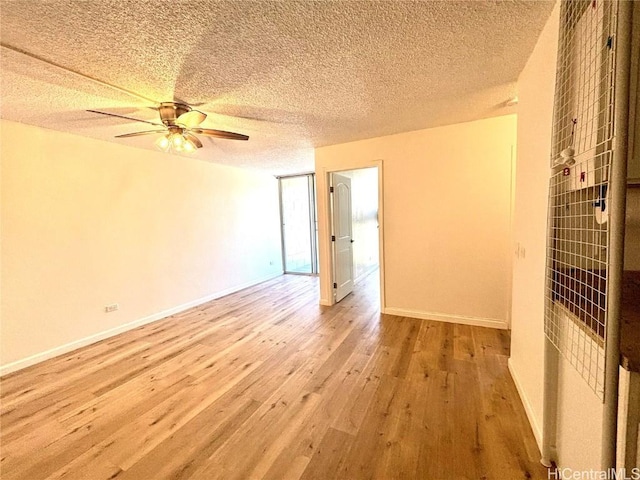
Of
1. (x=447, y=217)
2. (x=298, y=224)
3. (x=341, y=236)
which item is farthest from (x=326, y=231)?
(x=298, y=224)

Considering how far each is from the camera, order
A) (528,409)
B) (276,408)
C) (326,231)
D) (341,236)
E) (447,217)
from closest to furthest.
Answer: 1. (528,409)
2. (276,408)
3. (447,217)
4. (326,231)
5. (341,236)

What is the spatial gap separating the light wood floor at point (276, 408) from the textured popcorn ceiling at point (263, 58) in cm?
234

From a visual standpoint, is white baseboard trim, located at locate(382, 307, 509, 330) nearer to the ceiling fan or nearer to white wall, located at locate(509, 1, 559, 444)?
white wall, located at locate(509, 1, 559, 444)

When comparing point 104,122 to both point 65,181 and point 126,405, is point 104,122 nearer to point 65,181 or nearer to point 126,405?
point 65,181

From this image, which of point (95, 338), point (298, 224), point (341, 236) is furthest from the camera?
point (298, 224)

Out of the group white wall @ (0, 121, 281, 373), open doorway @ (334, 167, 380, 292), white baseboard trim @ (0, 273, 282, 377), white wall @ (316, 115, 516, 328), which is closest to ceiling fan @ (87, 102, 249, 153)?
white wall @ (0, 121, 281, 373)

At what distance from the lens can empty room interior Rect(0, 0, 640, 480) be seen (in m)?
1.11

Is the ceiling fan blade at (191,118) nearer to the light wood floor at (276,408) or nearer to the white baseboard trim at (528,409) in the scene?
the light wood floor at (276,408)

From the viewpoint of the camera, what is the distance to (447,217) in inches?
124

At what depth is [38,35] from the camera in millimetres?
1407

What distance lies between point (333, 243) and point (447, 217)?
1.58m

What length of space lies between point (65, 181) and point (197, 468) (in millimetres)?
3093

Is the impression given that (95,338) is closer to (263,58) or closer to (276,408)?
(276,408)


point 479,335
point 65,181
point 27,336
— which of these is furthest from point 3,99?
point 479,335
